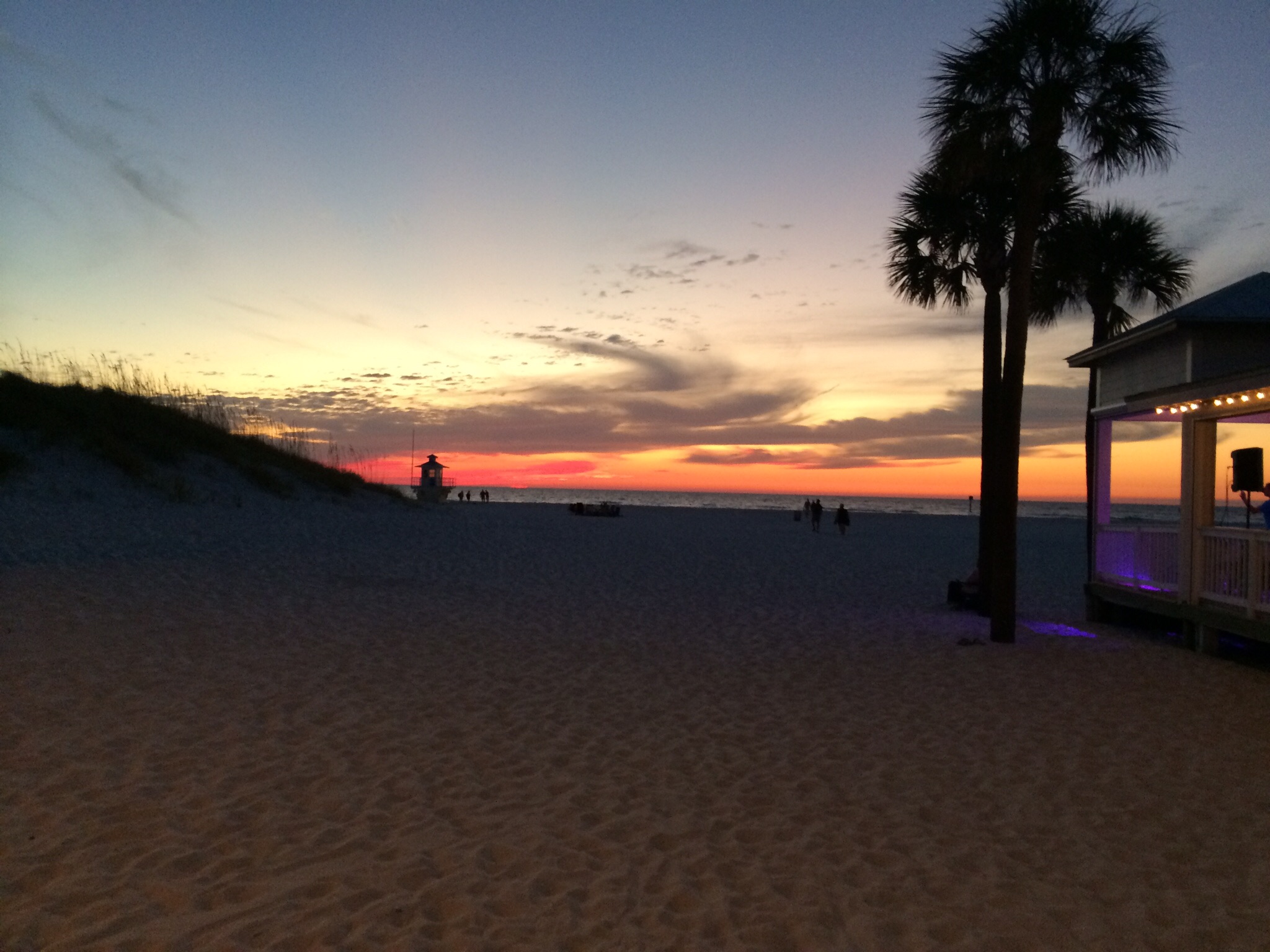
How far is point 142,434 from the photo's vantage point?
26.0 m

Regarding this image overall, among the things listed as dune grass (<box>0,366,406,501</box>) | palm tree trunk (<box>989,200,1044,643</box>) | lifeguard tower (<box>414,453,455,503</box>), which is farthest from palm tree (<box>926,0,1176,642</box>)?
lifeguard tower (<box>414,453,455,503</box>)

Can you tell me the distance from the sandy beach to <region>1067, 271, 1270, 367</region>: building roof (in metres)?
4.66

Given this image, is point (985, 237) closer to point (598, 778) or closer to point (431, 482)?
point (598, 778)

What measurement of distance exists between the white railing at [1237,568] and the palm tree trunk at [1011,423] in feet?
8.01

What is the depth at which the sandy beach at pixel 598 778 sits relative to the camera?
4391 millimetres

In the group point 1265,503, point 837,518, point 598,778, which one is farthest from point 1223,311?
point 837,518

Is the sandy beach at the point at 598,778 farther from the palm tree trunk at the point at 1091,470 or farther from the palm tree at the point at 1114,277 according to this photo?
the palm tree at the point at 1114,277

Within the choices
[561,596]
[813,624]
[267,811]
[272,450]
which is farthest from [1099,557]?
[272,450]

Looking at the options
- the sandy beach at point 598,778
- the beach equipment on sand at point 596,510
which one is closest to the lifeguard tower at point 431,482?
the beach equipment on sand at point 596,510

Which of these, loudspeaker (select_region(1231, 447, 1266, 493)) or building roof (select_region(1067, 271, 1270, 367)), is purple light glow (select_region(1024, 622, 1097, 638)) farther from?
building roof (select_region(1067, 271, 1270, 367))

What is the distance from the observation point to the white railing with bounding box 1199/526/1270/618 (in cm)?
1031

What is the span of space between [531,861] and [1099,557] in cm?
1307

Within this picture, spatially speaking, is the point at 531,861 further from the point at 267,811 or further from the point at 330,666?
the point at 330,666

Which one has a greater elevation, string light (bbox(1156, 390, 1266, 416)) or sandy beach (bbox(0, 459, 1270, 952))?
string light (bbox(1156, 390, 1266, 416))
